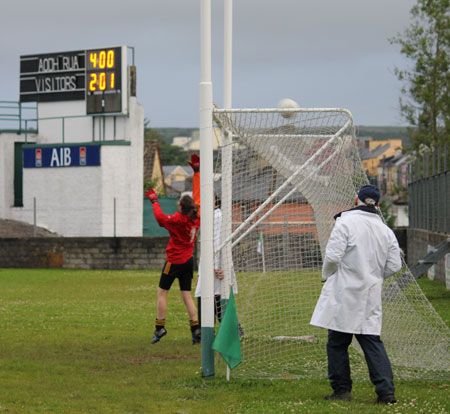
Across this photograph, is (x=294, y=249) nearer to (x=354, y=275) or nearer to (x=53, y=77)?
(x=354, y=275)

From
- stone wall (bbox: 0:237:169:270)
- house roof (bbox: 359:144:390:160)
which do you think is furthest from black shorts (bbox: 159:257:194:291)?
house roof (bbox: 359:144:390:160)

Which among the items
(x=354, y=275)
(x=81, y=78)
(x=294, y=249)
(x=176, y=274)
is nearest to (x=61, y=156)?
(x=81, y=78)

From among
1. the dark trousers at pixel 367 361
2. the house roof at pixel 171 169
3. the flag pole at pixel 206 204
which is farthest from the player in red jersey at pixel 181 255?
the house roof at pixel 171 169

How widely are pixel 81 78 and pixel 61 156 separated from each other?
403 cm

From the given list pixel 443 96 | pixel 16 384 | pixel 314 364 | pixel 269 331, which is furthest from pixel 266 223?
pixel 443 96

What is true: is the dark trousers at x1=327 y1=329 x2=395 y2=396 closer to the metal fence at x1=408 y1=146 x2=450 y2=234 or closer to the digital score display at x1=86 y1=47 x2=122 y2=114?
the metal fence at x1=408 y1=146 x2=450 y2=234

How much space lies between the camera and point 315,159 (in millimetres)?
10375

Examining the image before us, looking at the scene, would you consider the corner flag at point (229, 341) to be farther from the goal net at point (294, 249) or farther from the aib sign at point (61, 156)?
the aib sign at point (61, 156)

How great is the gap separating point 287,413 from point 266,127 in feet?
11.9

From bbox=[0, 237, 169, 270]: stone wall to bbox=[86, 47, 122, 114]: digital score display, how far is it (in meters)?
11.3

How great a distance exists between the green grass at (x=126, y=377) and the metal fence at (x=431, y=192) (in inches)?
209

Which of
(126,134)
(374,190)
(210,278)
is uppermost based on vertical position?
(126,134)

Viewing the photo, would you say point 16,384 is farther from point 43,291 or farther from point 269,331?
point 43,291

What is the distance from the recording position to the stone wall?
3203cm
